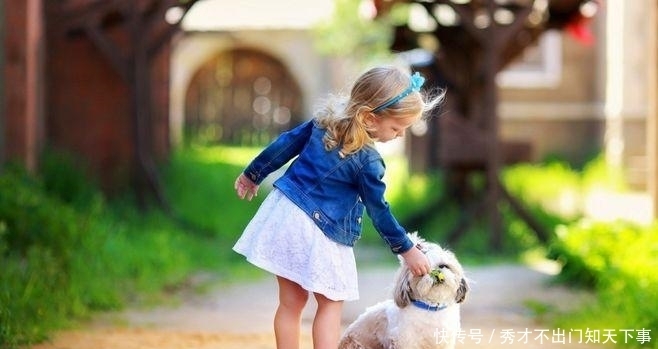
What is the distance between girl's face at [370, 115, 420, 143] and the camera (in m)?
4.99

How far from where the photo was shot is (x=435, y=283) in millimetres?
4820

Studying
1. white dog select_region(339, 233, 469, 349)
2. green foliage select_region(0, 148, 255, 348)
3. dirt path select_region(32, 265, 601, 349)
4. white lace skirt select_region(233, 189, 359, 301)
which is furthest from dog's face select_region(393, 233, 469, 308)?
green foliage select_region(0, 148, 255, 348)

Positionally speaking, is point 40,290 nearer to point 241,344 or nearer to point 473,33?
point 241,344

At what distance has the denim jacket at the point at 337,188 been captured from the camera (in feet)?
16.1

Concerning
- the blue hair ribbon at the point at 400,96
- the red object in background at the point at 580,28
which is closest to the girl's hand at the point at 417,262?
the blue hair ribbon at the point at 400,96

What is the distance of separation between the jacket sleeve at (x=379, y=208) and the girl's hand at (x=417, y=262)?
1.0 inches

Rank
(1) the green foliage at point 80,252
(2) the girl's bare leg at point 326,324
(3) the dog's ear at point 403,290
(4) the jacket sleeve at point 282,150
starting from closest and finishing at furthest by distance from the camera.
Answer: (3) the dog's ear at point 403,290, (2) the girl's bare leg at point 326,324, (4) the jacket sleeve at point 282,150, (1) the green foliage at point 80,252

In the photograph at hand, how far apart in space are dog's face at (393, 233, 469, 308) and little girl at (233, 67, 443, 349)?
0.17 m

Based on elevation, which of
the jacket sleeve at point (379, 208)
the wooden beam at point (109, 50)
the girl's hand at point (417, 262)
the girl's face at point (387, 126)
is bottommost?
the girl's hand at point (417, 262)

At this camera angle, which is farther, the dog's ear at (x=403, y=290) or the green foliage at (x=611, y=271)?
the green foliage at (x=611, y=271)

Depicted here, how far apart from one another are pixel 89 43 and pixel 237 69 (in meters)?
14.9

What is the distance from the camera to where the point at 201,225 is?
12.9 metres

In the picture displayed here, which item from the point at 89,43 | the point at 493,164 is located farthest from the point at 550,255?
the point at 89,43

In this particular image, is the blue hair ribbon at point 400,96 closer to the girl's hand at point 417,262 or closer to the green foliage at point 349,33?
the girl's hand at point 417,262
